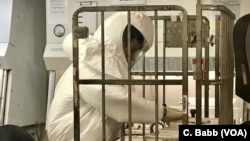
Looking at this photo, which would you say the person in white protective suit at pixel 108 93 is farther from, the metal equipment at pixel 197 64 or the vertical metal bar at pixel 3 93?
the vertical metal bar at pixel 3 93

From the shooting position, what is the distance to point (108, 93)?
1904 millimetres

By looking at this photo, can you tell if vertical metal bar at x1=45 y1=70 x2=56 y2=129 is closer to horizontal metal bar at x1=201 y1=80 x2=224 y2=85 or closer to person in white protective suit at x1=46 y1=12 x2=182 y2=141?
person in white protective suit at x1=46 y1=12 x2=182 y2=141

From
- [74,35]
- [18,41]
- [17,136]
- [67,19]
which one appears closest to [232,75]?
[74,35]

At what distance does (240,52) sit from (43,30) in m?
1.93

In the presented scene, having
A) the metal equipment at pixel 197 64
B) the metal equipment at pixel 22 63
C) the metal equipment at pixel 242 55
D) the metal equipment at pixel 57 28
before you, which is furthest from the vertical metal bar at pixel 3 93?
the metal equipment at pixel 242 55

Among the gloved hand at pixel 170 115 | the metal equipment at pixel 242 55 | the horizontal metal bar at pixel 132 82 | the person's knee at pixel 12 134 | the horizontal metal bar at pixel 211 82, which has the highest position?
the metal equipment at pixel 242 55

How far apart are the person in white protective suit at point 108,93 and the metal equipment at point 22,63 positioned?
0.80m

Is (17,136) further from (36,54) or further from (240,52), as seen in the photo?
(36,54)

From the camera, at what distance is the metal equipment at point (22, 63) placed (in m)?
2.91

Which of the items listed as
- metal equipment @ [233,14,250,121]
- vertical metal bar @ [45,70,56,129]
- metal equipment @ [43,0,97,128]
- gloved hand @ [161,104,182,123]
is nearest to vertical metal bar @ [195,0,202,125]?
metal equipment @ [233,14,250,121]

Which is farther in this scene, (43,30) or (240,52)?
(43,30)

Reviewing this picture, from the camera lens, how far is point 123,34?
2.07 metres

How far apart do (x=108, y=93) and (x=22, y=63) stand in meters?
1.35

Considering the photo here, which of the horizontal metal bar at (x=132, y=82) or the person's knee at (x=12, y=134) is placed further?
the horizontal metal bar at (x=132, y=82)
